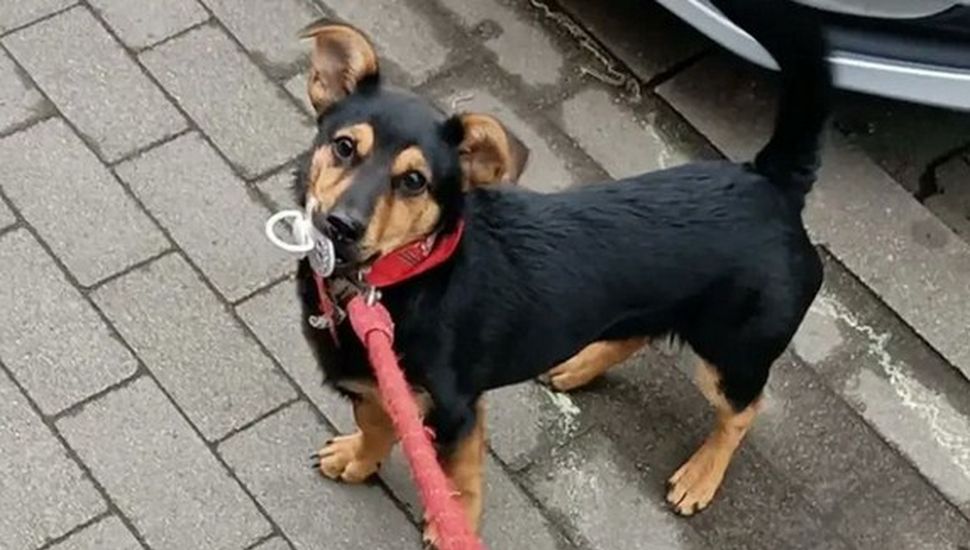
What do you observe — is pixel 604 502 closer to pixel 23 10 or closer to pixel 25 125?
pixel 25 125

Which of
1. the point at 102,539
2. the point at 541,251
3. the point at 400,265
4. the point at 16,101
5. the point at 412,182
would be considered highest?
the point at 412,182

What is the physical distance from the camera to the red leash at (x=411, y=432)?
243 centimetres

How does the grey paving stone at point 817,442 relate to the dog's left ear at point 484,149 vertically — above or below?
below

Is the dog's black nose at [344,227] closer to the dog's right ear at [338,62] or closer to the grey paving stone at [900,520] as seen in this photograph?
the dog's right ear at [338,62]

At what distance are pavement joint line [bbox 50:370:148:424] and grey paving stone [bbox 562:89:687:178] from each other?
131cm

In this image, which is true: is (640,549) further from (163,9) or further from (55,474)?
(163,9)

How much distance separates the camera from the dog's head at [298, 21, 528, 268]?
9.95 ft

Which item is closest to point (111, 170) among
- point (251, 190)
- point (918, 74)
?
point (251, 190)

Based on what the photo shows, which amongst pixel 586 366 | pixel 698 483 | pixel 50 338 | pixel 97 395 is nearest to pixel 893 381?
pixel 698 483

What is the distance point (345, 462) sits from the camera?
387cm

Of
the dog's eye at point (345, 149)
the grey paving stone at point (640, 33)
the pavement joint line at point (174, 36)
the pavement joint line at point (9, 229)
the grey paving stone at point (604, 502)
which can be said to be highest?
the dog's eye at point (345, 149)

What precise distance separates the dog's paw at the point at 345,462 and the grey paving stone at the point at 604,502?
0.38 metres

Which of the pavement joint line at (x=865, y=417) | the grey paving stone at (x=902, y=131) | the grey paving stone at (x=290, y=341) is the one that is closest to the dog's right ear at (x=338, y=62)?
the grey paving stone at (x=290, y=341)

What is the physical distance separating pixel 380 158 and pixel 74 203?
4.82ft
